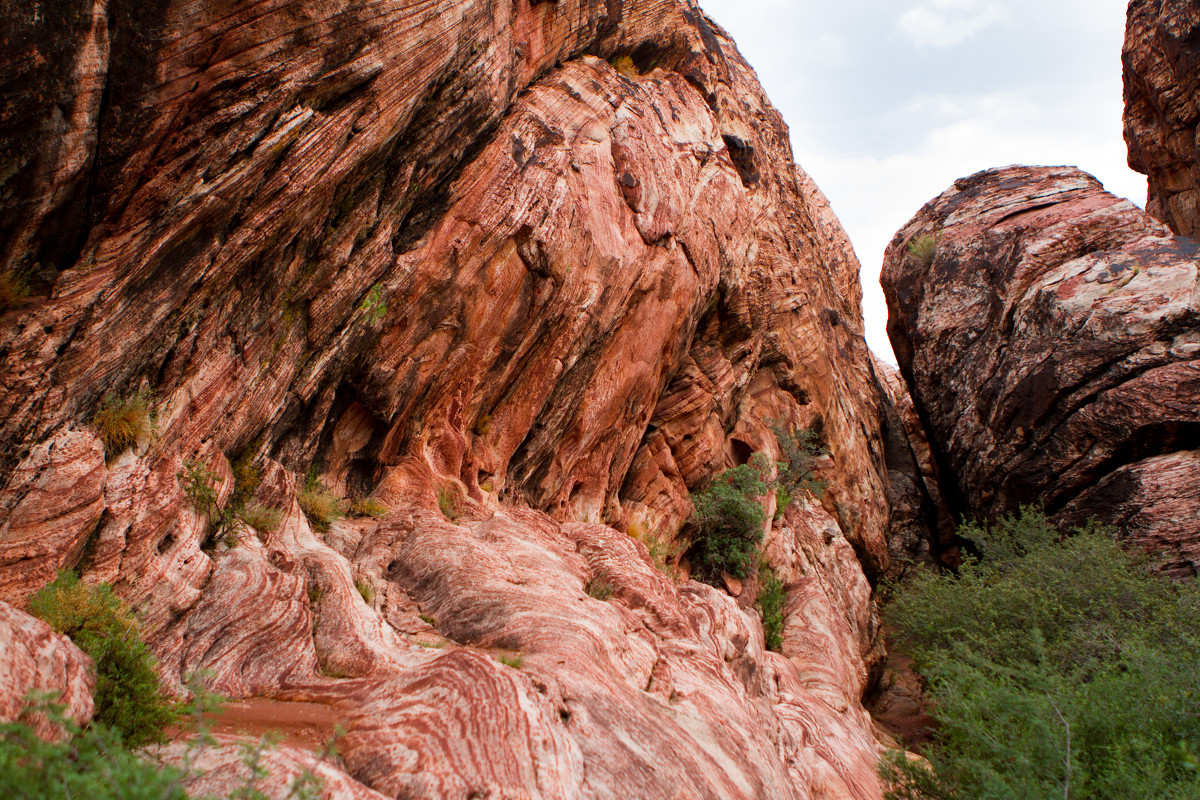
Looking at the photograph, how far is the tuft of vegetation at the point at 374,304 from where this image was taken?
35.6 ft

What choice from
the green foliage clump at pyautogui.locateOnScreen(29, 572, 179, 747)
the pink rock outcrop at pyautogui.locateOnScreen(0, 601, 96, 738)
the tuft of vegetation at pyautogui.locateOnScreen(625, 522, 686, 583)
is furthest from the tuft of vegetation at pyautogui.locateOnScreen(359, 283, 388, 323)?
the tuft of vegetation at pyautogui.locateOnScreen(625, 522, 686, 583)

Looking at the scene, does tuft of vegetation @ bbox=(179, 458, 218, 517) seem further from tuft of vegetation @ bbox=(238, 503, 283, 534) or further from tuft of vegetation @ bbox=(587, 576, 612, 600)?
tuft of vegetation @ bbox=(587, 576, 612, 600)

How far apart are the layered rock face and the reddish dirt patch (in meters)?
0.26

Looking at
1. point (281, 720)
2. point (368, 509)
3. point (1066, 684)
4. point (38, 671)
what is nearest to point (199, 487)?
point (281, 720)

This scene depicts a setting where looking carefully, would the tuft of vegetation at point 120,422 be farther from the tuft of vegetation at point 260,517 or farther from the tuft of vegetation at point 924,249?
the tuft of vegetation at point 924,249

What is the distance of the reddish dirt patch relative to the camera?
5.57 meters

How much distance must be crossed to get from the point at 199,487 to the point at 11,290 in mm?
2781

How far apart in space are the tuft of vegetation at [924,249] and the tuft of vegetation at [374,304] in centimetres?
2721

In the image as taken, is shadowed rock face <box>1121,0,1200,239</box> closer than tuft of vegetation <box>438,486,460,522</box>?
No

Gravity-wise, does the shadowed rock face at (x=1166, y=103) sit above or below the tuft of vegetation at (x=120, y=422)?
above

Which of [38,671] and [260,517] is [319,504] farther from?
[38,671]

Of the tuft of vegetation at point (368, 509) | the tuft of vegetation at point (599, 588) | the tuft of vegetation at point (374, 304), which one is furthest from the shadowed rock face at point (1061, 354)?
the tuft of vegetation at point (374, 304)

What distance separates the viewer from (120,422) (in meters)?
7.06

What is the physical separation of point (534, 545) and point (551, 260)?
209 inches
